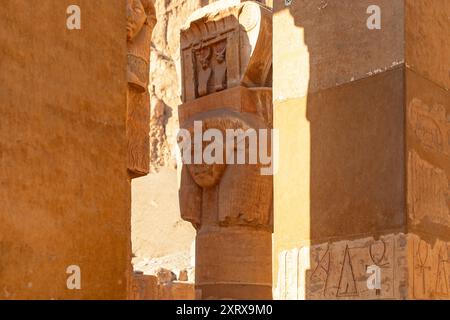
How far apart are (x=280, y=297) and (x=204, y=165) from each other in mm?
3885

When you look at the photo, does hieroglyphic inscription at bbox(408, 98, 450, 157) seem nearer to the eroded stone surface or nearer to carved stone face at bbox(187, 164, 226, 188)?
the eroded stone surface

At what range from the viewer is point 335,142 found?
14.1ft

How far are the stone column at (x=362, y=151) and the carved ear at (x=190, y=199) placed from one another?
3.87 metres

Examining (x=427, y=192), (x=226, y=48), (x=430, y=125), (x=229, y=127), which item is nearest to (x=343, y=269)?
(x=427, y=192)

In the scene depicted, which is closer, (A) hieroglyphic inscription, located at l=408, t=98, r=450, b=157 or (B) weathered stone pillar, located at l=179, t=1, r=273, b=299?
(A) hieroglyphic inscription, located at l=408, t=98, r=450, b=157

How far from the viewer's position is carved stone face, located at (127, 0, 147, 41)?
667 cm

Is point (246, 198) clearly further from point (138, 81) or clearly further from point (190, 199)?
point (138, 81)

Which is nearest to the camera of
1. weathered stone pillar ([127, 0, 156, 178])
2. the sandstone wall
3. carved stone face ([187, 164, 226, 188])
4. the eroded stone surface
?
the sandstone wall

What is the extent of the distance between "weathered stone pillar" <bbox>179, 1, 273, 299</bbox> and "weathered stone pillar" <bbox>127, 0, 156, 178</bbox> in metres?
1.01

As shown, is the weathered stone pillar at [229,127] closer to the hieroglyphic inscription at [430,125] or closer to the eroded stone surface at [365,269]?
the eroded stone surface at [365,269]

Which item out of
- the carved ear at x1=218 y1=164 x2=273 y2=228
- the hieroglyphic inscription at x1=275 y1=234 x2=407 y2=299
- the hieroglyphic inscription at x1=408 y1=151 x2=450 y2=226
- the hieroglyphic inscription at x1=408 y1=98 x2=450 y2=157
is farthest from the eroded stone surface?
the carved ear at x1=218 y1=164 x2=273 y2=228
